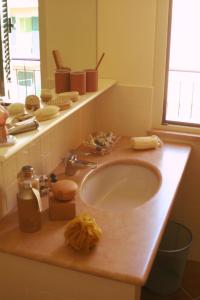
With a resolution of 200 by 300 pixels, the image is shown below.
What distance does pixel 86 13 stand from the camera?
78.8 inches

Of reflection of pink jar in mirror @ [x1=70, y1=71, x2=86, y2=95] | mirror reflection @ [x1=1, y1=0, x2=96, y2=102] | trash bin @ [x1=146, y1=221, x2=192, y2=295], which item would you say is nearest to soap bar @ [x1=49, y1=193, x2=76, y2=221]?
mirror reflection @ [x1=1, y1=0, x2=96, y2=102]

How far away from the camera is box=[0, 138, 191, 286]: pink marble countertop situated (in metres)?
1.23

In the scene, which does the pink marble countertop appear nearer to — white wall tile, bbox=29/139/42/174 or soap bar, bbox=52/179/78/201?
soap bar, bbox=52/179/78/201

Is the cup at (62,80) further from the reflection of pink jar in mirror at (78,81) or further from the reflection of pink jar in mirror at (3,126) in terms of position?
the reflection of pink jar in mirror at (3,126)

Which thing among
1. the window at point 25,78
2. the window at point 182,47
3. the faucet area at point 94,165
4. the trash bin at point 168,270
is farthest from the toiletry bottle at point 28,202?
the window at point 182,47

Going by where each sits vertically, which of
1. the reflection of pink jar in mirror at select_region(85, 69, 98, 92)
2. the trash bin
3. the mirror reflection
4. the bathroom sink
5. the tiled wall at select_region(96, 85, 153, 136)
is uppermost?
the mirror reflection

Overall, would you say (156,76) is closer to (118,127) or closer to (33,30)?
(118,127)

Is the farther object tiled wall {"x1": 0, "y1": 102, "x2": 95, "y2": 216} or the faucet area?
tiled wall {"x1": 0, "y1": 102, "x2": 95, "y2": 216}

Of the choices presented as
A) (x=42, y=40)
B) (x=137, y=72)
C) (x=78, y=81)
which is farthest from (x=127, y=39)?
(x=42, y=40)

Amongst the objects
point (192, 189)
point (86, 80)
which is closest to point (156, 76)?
point (86, 80)

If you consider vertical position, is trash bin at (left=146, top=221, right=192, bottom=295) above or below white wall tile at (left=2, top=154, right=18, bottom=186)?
below

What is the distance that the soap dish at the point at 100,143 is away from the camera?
79.8 inches

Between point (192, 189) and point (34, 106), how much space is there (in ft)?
3.70

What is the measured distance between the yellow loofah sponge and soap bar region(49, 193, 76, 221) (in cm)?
14
